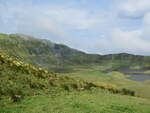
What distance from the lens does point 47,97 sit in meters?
31.1

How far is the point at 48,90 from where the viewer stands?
36969 millimetres

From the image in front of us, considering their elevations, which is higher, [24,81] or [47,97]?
[24,81]

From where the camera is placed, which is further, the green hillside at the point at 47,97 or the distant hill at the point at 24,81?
the distant hill at the point at 24,81

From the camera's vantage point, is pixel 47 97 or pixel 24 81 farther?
pixel 24 81

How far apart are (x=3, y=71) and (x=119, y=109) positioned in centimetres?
2233

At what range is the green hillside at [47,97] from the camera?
79.8ft

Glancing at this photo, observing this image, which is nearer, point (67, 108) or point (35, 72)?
point (67, 108)

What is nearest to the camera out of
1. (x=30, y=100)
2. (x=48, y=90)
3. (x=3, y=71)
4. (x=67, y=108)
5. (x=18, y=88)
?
(x=67, y=108)

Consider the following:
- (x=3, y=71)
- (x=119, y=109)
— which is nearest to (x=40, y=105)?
(x=119, y=109)

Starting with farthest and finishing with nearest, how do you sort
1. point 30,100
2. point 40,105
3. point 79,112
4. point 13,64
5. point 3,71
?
point 13,64
point 3,71
point 30,100
point 40,105
point 79,112

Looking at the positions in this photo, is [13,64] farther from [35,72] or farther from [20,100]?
[20,100]

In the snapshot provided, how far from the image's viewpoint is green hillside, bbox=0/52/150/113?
24.3 m

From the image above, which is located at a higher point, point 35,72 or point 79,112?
point 35,72

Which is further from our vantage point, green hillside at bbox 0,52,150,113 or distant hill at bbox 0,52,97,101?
distant hill at bbox 0,52,97,101
